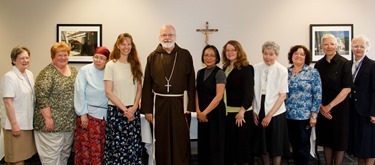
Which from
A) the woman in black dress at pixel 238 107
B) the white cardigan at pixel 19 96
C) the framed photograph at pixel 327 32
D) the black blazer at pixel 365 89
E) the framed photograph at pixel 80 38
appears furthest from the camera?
the framed photograph at pixel 327 32

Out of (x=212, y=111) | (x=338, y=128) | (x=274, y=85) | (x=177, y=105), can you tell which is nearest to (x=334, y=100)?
(x=338, y=128)

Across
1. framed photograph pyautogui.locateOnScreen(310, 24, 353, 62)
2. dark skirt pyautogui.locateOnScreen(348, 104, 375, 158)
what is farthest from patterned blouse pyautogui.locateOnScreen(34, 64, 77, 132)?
framed photograph pyautogui.locateOnScreen(310, 24, 353, 62)

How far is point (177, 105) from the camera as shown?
3.20 m

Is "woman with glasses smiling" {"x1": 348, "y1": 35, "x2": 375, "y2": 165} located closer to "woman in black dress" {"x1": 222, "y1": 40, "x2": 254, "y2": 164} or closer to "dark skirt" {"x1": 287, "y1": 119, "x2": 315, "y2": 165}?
"dark skirt" {"x1": 287, "y1": 119, "x2": 315, "y2": 165}

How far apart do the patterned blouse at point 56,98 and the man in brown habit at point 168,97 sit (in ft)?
2.51

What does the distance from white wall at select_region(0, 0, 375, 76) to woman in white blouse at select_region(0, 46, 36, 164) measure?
1.56 m

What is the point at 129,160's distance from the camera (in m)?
3.15

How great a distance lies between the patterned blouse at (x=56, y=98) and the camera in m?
3.15

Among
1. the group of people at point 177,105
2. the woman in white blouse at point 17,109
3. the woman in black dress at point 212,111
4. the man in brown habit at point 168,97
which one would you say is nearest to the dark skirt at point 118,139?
the group of people at point 177,105

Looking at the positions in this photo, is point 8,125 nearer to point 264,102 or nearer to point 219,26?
point 264,102

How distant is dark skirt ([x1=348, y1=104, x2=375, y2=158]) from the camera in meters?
3.30

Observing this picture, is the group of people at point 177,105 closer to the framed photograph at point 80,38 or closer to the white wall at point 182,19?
the framed photograph at point 80,38

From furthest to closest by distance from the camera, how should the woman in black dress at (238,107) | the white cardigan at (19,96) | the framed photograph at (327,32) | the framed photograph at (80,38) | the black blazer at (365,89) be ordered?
1. the framed photograph at (327,32)
2. the framed photograph at (80,38)
3. the black blazer at (365,89)
4. the woman in black dress at (238,107)
5. the white cardigan at (19,96)

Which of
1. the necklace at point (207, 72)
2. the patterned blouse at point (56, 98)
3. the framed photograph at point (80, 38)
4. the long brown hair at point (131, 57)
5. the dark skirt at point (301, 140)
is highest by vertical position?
the framed photograph at point (80, 38)
